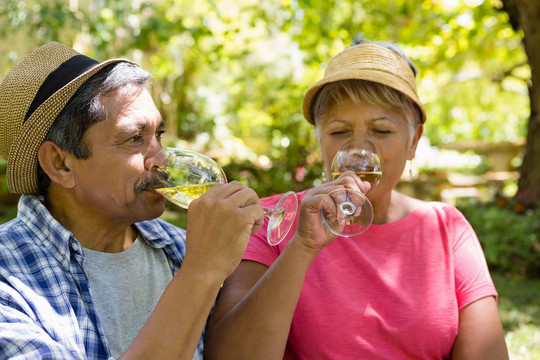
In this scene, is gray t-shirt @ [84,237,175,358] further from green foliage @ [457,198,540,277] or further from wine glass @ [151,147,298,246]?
green foliage @ [457,198,540,277]

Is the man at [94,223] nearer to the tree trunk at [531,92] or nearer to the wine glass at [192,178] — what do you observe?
the wine glass at [192,178]

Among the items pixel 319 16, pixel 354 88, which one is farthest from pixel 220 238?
pixel 319 16

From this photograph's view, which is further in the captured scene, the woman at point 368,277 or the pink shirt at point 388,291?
the pink shirt at point 388,291

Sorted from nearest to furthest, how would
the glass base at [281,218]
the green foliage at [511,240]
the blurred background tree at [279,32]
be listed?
the glass base at [281,218]
the green foliage at [511,240]
the blurred background tree at [279,32]

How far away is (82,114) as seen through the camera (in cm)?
192

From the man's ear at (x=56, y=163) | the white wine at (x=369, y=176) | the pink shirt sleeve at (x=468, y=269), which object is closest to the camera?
the man's ear at (x=56, y=163)

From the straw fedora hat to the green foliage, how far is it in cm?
662

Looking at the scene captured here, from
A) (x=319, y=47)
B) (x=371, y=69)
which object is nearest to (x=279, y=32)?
(x=319, y=47)

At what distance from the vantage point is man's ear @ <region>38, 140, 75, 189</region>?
1973mm

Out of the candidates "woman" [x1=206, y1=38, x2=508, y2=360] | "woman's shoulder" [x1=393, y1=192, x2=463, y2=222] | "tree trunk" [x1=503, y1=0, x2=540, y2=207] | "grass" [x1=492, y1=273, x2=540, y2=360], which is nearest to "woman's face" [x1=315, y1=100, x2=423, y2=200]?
"woman" [x1=206, y1=38, x2=508, y2=360]

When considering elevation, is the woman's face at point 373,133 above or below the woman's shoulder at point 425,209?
above

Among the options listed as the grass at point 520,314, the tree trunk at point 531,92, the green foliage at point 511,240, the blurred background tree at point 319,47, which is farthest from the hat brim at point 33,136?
the tree trunk at point 531,92

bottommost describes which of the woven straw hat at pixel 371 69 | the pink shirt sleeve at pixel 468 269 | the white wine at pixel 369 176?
the pink shirt sleeve at pixel 468 269

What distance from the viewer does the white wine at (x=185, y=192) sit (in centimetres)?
188
